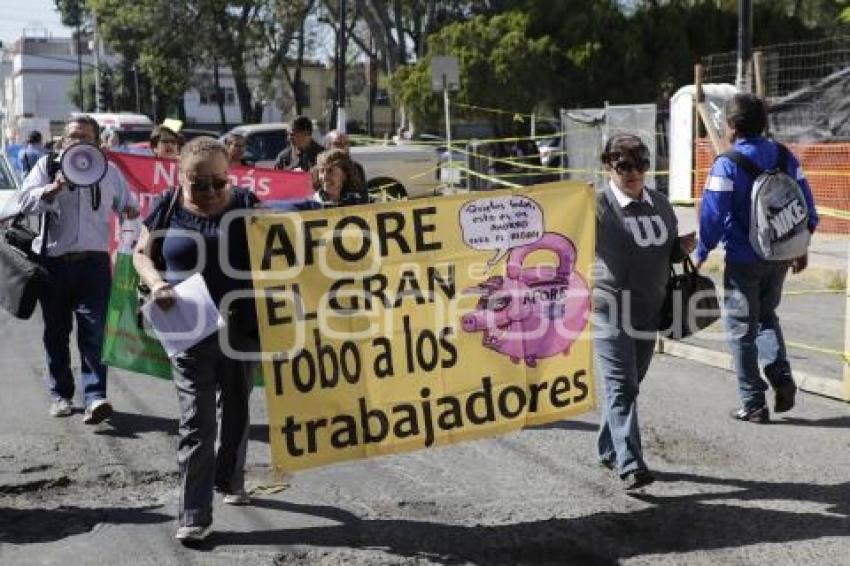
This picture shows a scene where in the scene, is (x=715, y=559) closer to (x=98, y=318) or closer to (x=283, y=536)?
(x=283, y=536)

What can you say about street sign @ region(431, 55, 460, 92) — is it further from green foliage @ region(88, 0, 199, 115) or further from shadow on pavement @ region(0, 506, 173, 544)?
green foliage @ region(88, 0, 199, 115)

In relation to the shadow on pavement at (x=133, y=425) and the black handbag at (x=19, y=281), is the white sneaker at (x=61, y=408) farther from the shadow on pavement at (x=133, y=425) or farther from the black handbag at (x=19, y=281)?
the black handbag at (x=19, y=281)

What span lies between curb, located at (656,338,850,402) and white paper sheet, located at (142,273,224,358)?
4488mm

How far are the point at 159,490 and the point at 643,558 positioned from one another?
8.06ft

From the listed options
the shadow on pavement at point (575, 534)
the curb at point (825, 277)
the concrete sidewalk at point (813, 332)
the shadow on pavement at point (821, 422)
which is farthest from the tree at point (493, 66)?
the shadow on pavement at point (575, 534)

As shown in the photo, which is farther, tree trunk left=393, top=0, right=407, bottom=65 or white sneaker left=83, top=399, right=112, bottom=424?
tree trunk left=393, top=0, right=407, bottom=65

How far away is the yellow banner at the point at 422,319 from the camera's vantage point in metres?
4.78

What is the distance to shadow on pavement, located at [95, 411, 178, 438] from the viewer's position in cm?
650

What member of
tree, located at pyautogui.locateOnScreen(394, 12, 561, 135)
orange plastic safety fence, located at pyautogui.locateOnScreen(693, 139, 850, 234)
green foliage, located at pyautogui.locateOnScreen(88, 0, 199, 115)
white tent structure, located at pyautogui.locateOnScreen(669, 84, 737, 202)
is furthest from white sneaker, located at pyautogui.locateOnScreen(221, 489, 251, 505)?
green foliage, located at pyautogui.locateOnScreen(88, 0, 199, 115)

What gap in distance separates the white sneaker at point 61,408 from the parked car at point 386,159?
12.4 metres

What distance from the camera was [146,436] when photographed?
643cm

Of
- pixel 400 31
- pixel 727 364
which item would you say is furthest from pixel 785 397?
pixel 400 31

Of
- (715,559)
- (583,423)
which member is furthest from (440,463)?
(715,559)

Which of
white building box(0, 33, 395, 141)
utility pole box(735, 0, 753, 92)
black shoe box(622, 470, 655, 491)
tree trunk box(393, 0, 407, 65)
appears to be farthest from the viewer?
white building box(0, 33, 395, 141)
